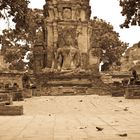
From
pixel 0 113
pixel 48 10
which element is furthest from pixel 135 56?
pixel 0 113

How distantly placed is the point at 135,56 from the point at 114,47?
6.74m

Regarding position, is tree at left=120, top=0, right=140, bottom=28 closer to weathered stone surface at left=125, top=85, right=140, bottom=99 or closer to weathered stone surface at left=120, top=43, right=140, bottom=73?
weathered stone surface at left=125, top=85, right=140, bottom=99

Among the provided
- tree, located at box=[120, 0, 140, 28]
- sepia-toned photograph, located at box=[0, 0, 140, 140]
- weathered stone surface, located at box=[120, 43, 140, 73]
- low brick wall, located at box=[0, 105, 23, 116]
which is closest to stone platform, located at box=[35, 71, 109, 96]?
sepia-toned photograph, located at box=[0, 0, 140, 140]

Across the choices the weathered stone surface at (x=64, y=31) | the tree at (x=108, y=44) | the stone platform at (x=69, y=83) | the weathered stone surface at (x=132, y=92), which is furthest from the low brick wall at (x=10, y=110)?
the tree at (x=108, y=44)

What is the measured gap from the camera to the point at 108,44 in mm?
61062

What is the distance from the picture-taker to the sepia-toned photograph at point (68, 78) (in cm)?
1075

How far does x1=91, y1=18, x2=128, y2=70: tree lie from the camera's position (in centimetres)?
6062

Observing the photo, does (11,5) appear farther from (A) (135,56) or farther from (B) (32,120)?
(A) (135,56)

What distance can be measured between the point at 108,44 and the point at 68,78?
26248 mm

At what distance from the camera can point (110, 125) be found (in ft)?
38.1

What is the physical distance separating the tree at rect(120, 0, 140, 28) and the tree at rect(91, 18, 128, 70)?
154ft

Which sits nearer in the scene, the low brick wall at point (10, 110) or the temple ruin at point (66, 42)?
the low brick wall at point (10, 110)

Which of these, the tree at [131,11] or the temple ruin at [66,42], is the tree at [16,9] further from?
the temple ruin at [66,42]

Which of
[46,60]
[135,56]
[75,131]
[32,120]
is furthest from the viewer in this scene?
[135,56]
